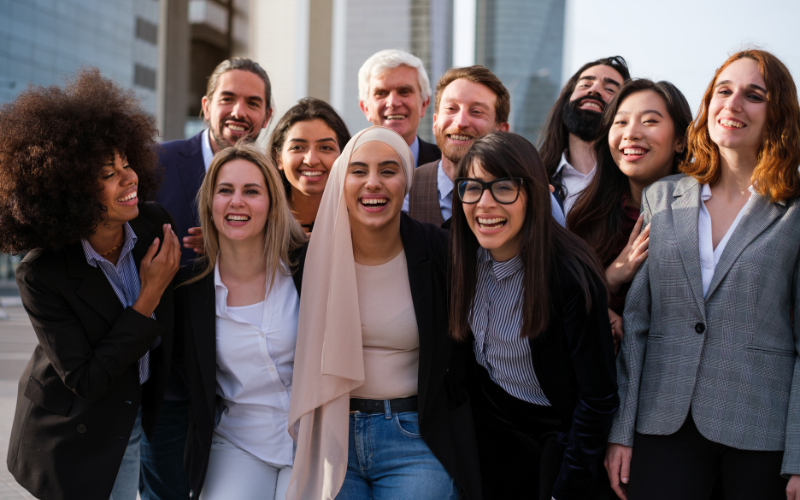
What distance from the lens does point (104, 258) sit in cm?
274

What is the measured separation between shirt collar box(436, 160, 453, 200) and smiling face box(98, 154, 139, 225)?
1.88 metres

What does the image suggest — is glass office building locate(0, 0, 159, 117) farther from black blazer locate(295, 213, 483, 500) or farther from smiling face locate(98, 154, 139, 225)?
black blazer locate(295, 213, 483, 500)

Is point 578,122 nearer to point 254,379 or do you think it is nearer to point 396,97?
point 396,97

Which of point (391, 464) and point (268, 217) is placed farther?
point (268, 217)

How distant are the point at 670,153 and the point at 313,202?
2.21 m

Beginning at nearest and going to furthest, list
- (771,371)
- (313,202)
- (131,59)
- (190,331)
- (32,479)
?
(771,371) → (32,479) → (190,331) → (313,202) → (131,59)

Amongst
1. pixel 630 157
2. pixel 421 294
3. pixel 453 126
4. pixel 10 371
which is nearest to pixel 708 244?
pixel 630 157

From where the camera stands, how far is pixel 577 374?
2.43 m

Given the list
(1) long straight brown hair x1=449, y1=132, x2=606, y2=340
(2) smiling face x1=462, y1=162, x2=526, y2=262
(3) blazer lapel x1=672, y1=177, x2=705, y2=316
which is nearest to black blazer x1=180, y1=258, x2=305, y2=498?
(1) long straight brown hair x1=449, y1=132, x2=606, y2=340

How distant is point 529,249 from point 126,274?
1917mm

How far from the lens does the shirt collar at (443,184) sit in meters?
3.86

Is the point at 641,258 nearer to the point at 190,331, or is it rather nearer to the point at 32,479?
the point at 190,331

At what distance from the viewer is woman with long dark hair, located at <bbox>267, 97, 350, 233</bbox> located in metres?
3.82

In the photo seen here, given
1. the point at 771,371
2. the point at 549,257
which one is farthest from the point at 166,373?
the point at 771,371
